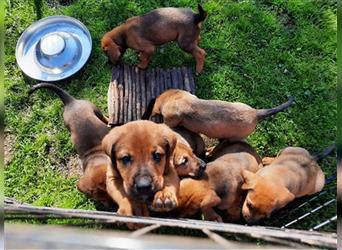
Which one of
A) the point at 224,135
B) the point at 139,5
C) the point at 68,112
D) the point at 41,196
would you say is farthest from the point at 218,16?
the point at 41,196

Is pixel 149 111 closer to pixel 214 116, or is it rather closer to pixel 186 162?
pixel 214 116

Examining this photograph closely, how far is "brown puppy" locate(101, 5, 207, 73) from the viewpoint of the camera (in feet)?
16.9

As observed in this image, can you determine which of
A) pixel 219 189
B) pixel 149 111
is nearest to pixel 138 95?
pixel 149 111

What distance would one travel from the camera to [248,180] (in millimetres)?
4035

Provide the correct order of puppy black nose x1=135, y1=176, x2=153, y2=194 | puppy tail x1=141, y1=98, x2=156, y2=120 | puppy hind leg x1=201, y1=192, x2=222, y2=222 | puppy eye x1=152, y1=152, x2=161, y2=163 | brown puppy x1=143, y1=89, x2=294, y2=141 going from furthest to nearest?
puppy tail x1=141, y1=98, x2=156, y2=120
brown puppy x1=143, y1=89, x2=294, y2=141
puppy hind leg x1=201, y1=192, x2=222, y2=222
puppy eye x1=152, y1=152, x2=161, y2=163
puppy black nose x1=135, y1=176, x2=153, y2=194

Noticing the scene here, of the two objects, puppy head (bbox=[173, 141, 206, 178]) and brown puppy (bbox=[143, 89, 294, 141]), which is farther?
brown puppy (bbox=[143, 89, 294, 141])

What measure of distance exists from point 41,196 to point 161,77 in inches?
77.5

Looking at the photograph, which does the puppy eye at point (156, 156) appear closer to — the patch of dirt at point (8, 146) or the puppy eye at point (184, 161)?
the puppy eye at point (184, 161)

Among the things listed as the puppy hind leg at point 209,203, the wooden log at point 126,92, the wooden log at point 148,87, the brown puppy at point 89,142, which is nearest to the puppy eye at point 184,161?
the puppy hind leg at point 209,203

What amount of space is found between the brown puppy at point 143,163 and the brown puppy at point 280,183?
69cm

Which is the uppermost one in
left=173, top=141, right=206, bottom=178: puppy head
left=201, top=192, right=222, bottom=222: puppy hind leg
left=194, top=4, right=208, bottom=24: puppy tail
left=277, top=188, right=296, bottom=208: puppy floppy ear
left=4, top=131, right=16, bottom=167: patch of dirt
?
left=194, top=4, right=208, bottom=24: puppy tail

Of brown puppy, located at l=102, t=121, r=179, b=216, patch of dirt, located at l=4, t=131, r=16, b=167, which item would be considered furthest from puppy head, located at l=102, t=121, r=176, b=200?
patch of dirt, located at l=4, t=131, r=16, b=167

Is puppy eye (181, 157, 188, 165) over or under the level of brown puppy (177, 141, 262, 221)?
over

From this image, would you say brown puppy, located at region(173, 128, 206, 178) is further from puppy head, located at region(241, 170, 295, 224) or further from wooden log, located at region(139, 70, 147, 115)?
wooden log, located at region(139, 70, 147, 115)
